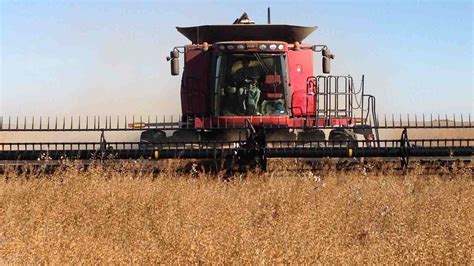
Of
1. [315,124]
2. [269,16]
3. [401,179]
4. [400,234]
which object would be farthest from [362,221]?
[269,16]

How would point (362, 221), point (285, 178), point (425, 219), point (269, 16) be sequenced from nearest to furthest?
point (425, 219) → point (362, 221) → point (285, 178) → point (269, 16)

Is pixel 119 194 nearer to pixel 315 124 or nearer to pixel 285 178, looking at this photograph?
pixel 285 178

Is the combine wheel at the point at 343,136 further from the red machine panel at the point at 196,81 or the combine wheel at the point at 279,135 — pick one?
the red machine panel at the point at 196,81

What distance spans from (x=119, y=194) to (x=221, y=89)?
4092 mm

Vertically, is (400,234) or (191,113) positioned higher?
(191,113)

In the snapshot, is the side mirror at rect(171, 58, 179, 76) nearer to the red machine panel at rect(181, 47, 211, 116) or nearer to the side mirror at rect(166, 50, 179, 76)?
the side mirror at rect(166, 50, 179, 76)

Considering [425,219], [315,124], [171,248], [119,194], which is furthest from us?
[315,124]

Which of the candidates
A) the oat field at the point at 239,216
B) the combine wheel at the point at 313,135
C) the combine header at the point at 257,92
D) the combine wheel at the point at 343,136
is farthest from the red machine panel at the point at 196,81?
the oat field at the point at 239,216

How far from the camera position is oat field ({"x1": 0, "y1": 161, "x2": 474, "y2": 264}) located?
4145mm

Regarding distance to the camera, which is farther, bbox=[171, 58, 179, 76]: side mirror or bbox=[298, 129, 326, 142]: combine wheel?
bbox=[171, 58, 179, 76]: side mirror

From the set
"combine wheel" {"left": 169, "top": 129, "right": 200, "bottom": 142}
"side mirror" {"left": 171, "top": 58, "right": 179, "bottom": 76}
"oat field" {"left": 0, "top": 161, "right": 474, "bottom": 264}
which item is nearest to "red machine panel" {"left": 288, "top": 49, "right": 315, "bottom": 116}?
"combine wheel" {"left": 169, "top": 129, "right": 200, "bottom": 142}

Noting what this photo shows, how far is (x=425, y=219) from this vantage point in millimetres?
5602

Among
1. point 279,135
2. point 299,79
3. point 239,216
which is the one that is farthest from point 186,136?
point 239,216

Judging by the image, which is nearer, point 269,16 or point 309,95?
point 309,95
